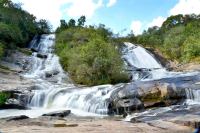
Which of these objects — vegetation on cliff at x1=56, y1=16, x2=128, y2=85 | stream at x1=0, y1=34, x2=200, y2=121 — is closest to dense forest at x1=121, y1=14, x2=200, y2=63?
stream at x1=0, y1=34, x2=200, y2=121

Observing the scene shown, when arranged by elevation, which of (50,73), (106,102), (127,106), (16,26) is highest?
(16,26)

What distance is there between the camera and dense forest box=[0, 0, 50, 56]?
158 feet

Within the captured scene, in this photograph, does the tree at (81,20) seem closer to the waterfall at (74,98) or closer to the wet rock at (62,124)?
the waterfall at (74,98)

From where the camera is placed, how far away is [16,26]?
5238 cm

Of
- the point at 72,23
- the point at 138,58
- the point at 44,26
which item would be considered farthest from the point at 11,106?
→ the point at 72,23

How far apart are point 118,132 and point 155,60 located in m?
45.4

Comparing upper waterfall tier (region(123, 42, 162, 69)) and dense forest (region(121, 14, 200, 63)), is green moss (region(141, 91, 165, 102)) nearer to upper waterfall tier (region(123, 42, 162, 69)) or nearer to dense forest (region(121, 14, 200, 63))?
upper waterfall tier (region(123, 42, 162, 69))

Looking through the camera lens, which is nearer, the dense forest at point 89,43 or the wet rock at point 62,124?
the wet rock at point 62,124

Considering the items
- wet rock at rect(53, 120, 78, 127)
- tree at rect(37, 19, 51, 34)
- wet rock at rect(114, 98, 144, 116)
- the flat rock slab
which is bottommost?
the flat rock slab

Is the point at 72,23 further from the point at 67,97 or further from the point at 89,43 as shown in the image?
the point at 67,97

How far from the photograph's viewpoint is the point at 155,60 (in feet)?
196

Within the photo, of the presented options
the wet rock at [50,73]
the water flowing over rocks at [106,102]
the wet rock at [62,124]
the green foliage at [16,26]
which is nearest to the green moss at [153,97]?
the water flowing over rocks at [106,102]

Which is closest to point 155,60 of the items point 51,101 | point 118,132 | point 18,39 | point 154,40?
point 154,40

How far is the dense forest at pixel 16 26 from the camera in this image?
4803 cm
